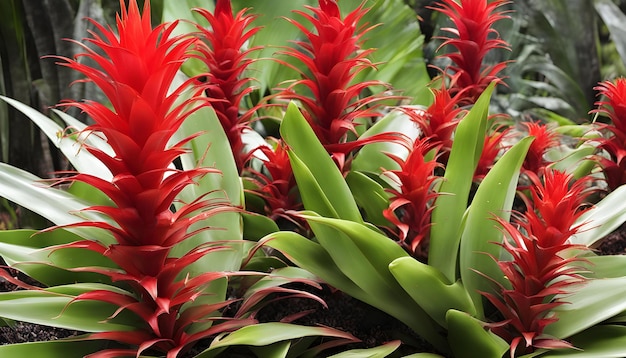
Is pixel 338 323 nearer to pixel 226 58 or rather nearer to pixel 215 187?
pixel 215 187

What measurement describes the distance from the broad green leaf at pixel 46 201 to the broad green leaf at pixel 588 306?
877 millimetres

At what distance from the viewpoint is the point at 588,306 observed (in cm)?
110

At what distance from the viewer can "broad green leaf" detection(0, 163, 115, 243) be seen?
3.73 ft

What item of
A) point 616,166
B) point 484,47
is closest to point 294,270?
point 484,47

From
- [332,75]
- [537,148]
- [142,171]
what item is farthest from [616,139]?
[142,171]

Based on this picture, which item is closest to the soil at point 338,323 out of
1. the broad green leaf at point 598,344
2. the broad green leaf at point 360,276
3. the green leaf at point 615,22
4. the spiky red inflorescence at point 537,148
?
the broad green leaf at point 360,276

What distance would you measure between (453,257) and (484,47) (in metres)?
0.67

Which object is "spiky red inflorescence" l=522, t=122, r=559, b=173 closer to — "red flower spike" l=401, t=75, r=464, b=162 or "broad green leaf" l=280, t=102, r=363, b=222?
"red flower spike" l=401, t=75, r=464, b=162

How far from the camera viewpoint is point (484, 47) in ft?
5.18

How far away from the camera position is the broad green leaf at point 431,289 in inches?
41.0

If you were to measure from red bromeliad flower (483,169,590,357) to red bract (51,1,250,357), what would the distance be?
1.76 feet

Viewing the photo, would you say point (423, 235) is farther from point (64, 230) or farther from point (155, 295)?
point (64, 230)

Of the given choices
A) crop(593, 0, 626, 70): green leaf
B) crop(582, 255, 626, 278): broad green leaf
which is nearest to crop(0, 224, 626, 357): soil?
crop(582, 255, 626, 278): broad green leaf

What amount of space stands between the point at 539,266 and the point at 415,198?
285 mm
